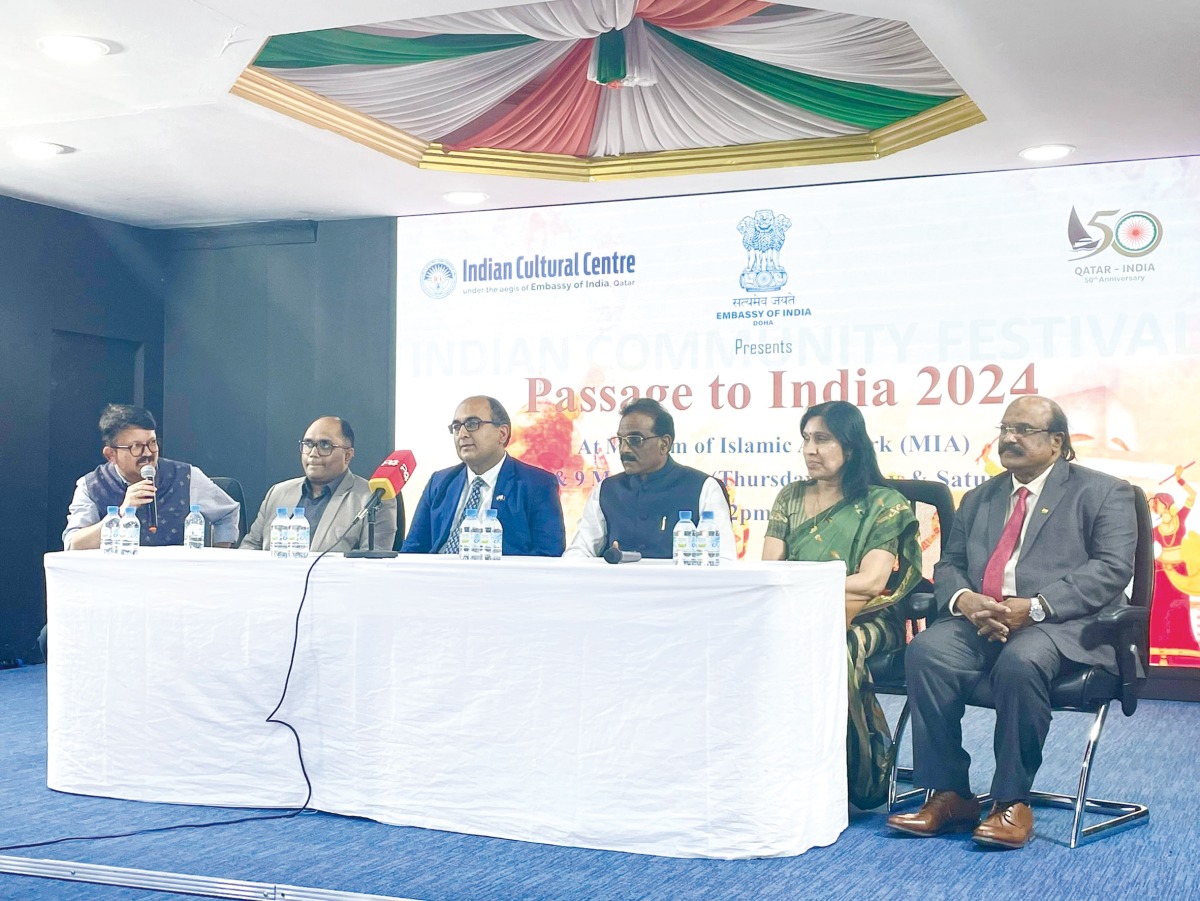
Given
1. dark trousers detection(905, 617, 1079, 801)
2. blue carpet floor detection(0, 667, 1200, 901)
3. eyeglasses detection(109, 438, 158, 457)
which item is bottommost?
blue carpet floor detection(0, 667, 1200, 901)

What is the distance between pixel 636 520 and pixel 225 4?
87.7 inches

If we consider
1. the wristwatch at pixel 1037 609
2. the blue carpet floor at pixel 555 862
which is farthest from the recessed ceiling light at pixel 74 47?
the wristwatch at pixel 1037 609

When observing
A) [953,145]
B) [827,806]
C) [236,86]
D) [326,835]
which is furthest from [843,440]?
[236,86]

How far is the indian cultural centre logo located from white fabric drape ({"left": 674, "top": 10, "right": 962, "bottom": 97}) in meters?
2.52

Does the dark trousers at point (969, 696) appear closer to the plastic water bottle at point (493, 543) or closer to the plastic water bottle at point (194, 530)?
the plastic water bottle at point (493, 543)

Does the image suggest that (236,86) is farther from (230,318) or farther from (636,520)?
(230,318)

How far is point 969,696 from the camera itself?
344 cm

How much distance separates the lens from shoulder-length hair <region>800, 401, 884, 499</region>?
389 cm

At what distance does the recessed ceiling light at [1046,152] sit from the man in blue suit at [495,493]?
295 cm

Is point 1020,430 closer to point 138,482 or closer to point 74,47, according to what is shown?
point 138,482

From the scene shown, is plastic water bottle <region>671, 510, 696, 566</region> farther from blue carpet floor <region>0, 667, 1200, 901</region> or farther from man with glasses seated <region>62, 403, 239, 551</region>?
man with glasses seated <region>62, 403, 239, 551</region>

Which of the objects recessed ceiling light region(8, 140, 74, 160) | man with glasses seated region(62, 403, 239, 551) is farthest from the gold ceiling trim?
man with glasses seated region(62, 403, 239, 551)

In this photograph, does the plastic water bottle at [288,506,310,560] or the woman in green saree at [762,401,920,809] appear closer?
the woman in green saree at [762,401,920,809]

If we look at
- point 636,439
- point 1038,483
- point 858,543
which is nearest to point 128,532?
point 636,439
